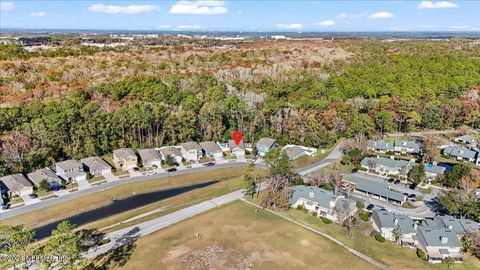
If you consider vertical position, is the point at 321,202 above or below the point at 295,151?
below

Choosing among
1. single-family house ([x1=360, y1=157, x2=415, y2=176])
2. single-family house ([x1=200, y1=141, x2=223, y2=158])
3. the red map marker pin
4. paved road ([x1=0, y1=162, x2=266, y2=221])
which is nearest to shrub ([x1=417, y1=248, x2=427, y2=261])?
single-family house ([x1=360, y1=157, x2=415, y2=176])

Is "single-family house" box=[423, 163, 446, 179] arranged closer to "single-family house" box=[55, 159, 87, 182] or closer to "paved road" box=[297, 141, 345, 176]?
"paved road" box=[297, 141, 345, 176]

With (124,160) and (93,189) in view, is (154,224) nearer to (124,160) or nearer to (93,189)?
(93,189)

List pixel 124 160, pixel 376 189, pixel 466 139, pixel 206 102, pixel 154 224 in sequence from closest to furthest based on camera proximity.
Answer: pixel 154 224 → pixel 376 189 → pixel 124 160 → pixel 466 139 → pixel 206 102

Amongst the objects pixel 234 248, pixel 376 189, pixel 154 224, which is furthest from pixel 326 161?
pixel 154 224

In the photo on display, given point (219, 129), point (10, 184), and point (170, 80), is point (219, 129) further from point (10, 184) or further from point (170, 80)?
point (10, 184)

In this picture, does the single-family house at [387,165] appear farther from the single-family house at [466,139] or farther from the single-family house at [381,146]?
the single-family house at [466,139]
